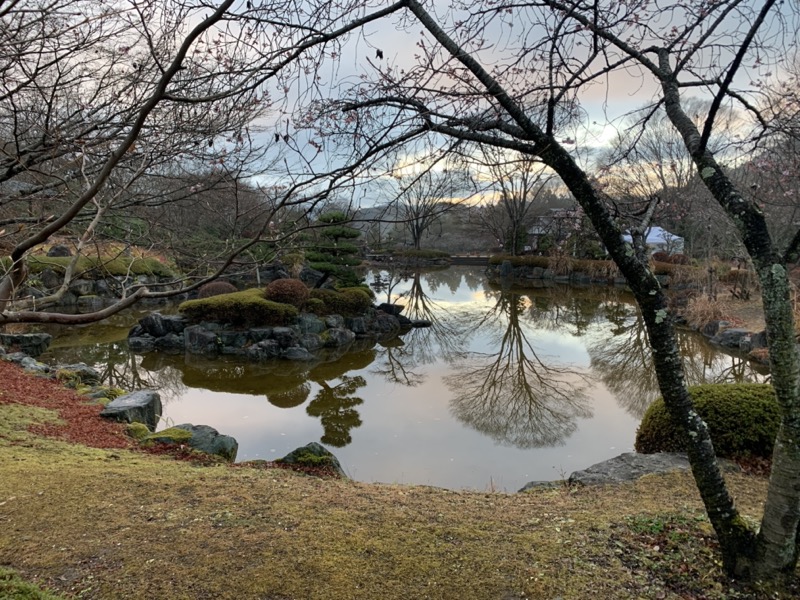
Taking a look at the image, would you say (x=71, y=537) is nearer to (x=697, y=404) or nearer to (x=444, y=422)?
(x=697, y=404)

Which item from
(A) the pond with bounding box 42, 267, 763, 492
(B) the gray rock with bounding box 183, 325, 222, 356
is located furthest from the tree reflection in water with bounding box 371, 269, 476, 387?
(B) the gray rock with bounding box 183, 325, 222, 356

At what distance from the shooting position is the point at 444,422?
682 cm

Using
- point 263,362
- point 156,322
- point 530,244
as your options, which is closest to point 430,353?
point 263,362

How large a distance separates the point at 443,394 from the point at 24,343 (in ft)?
27.2

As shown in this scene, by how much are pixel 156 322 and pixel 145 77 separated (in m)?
9.39

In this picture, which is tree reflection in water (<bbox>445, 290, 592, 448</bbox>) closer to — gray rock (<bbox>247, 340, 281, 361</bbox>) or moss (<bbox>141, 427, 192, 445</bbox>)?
moss (<bbox>141, 427, 192, 445</bbox>)

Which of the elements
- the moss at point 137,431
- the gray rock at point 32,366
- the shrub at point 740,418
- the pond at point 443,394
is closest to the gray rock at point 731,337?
the pond at point 443,394

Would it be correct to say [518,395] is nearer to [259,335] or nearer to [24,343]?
[259,335]

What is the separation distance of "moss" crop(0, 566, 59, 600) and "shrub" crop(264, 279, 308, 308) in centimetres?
1040

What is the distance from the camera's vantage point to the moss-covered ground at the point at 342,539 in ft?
6.99

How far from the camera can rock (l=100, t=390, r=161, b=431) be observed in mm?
5618

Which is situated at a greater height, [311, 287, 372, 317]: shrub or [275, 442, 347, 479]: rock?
[311, 287, 372, 317]: shrub

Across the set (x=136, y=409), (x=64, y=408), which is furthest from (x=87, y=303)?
(x=136, y=409)

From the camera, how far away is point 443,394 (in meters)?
8.16
